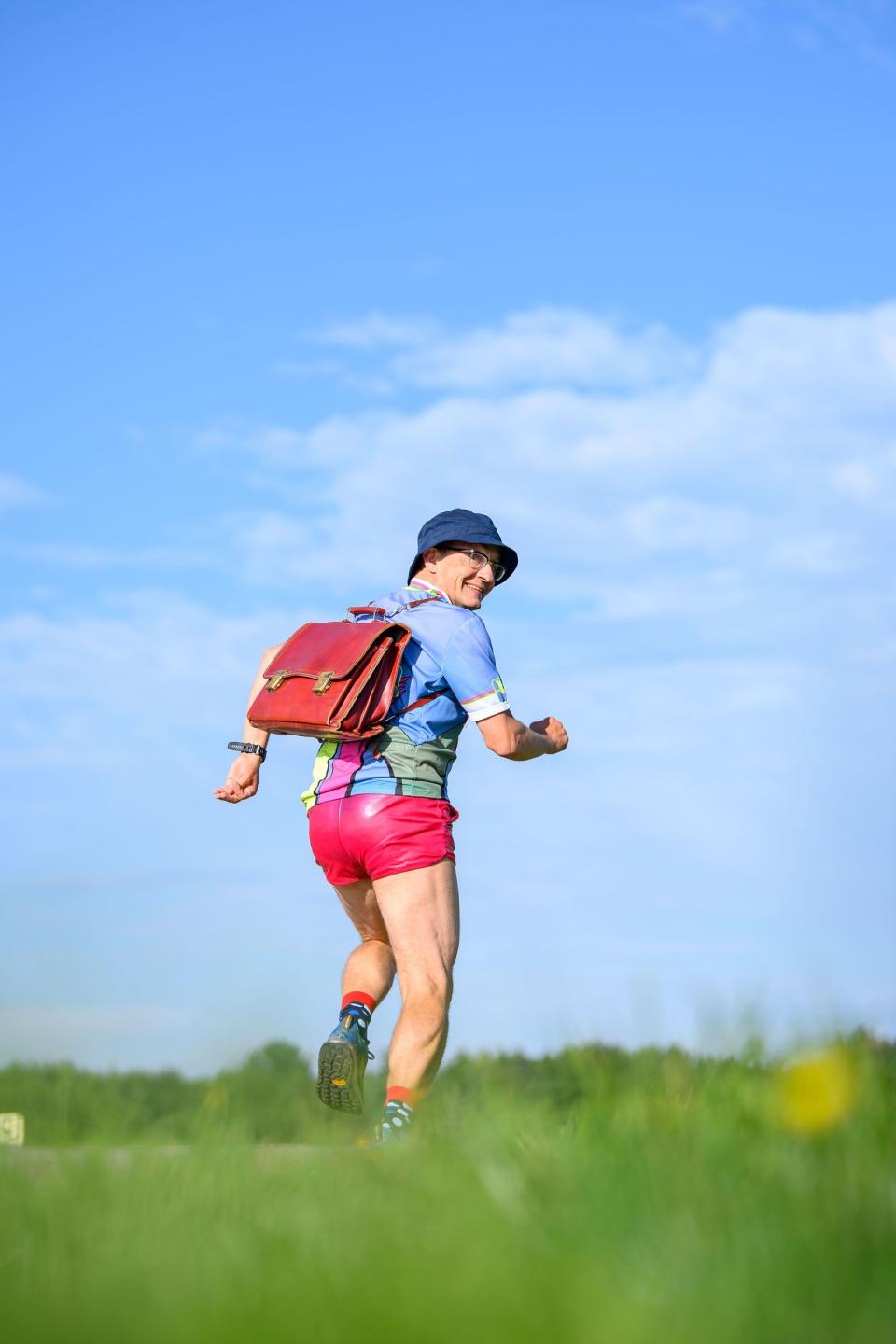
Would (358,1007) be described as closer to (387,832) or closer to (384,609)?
(387,832)

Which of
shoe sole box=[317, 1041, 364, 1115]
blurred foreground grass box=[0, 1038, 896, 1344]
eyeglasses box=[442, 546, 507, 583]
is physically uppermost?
eyeglasses box=[442, 546, 507, 583]

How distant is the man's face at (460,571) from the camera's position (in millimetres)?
5719

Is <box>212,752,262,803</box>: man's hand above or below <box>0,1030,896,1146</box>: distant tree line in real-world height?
above

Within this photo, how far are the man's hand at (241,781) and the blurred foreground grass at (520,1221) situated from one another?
204 cm

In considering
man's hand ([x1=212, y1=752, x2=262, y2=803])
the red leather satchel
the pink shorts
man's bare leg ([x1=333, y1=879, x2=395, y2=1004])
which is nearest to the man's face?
the red leather satchel

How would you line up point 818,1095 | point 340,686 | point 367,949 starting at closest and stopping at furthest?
point 818,1095, point 340,686, point 367,949

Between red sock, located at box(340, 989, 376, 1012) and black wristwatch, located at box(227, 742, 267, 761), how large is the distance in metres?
1.00

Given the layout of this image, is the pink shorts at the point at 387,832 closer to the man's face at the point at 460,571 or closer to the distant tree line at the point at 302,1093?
the man's face at the point at 460,571

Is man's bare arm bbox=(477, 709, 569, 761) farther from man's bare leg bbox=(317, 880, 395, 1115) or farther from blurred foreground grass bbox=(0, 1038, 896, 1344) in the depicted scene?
blurred foreground grass bbox=(0, 1038, 896, 1344)

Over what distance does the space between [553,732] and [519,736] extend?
1.18ft

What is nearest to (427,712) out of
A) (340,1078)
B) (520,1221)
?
(340,1078)

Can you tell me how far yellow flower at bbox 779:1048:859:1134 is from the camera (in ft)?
9.41

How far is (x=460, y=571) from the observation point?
225 inches

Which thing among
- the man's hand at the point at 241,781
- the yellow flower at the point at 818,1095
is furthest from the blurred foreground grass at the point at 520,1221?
the man's hand at the point at 241,781
